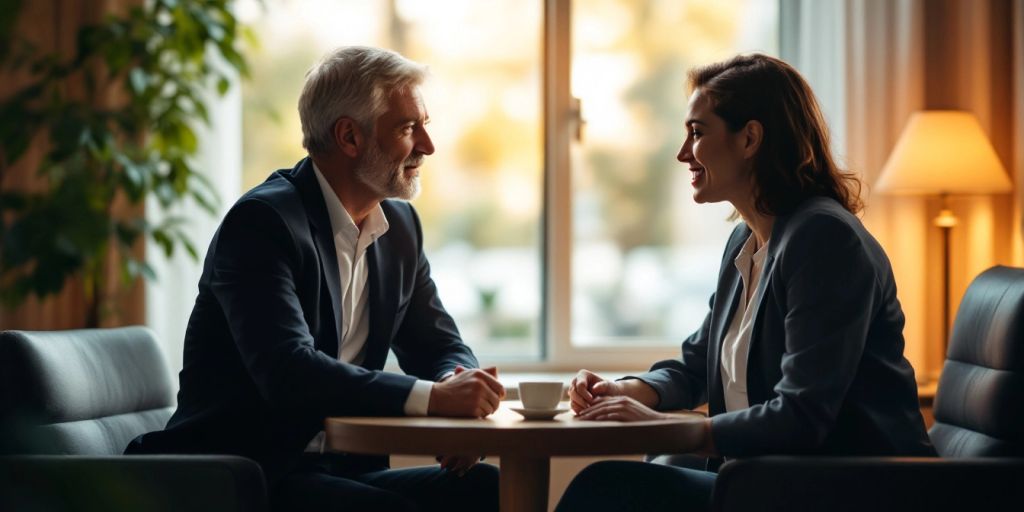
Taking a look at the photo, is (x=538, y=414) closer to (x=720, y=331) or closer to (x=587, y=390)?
(x=587, y=390)

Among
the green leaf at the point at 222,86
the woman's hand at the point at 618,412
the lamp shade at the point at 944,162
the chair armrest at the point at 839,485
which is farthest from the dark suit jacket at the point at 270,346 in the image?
the lamp shade at the point at 944,162

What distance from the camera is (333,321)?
6.76ft

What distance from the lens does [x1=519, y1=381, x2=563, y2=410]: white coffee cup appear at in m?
1.80

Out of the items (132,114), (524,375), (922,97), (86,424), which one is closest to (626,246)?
(524,375)

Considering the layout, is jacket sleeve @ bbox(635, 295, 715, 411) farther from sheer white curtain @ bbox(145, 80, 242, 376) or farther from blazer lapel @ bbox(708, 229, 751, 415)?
sheer white curtain @ bbox(145, 80, 242, 376)

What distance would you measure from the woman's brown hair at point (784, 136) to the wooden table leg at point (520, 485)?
663mm

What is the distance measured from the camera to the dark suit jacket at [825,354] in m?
1.72

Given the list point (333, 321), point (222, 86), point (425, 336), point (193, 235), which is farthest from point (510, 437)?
point (193, 235)

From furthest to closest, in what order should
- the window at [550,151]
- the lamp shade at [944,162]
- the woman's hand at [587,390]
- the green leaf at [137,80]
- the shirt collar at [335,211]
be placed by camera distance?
the window at [550,151] < the lamp shade at [944,162] < the green leaf at [137,80] < the shirt collar at [335,211] < the woman's hand at [587,390]

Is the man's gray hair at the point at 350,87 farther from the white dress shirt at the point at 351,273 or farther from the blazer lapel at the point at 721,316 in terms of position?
the blazer lapel at the point at 721,316

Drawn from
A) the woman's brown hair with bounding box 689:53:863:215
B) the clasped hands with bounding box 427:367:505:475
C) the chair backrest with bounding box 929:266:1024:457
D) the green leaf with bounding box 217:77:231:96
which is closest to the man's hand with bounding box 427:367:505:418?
the clasped hands with bounding box 427:367:505:475

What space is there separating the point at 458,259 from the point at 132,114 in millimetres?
3255

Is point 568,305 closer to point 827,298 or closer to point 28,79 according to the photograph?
point 827,298

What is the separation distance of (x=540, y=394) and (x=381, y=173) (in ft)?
2.28
